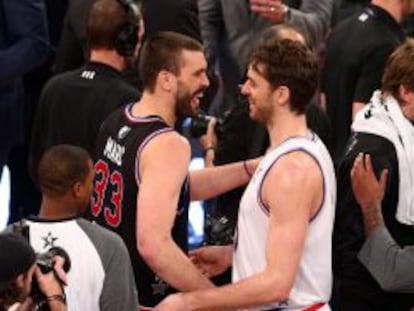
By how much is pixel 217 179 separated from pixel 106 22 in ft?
3.37

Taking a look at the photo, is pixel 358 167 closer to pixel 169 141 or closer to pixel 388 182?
pixel 388 182

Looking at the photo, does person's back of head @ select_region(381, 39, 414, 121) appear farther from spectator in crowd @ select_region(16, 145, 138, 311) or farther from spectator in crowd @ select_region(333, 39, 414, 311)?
spectator in crowd @ select_region(16, 145, 138, 311)

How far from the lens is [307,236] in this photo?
15.2 feet

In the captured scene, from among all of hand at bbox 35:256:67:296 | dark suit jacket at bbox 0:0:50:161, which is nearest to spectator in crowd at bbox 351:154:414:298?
hand at bbox 35:256:67:296

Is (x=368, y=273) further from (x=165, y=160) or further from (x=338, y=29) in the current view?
(x=338, y=29)

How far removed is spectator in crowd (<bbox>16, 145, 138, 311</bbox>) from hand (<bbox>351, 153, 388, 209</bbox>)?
3.24 ft

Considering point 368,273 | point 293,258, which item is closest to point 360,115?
point 368,273

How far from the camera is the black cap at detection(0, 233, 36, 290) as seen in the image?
3.96 m

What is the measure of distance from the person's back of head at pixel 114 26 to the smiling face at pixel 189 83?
882mm

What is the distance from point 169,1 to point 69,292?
2.76 metres

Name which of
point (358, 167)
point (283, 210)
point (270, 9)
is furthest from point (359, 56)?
point (283, 210)

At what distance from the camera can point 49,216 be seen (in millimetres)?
4832

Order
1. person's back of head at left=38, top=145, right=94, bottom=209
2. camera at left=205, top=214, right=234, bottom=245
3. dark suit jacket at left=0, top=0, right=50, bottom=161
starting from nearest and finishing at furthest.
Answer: person's back of head at left=38, top=145, right=94, bottom=209 < camera at left=205, top=214, right=234, bottom=245 < dark suit jacket at left=0, top=0, right=50, bottom=161

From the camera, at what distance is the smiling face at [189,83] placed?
16.8 ft
